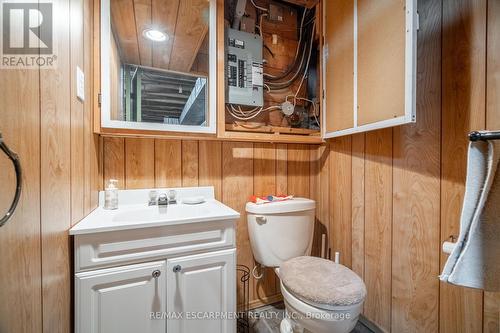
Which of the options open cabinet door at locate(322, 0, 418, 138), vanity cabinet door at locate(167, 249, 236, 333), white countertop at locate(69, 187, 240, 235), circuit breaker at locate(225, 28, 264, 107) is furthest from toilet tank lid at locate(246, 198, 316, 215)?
circuit breaker at locate(225, 28, 264, 107)

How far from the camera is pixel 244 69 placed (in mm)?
1370

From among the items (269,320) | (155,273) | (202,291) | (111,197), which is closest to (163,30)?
(111,197)

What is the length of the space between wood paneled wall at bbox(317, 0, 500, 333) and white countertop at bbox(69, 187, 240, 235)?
2.58 feet

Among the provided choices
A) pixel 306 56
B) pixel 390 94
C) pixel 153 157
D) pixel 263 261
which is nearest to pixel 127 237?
pixel 153 157

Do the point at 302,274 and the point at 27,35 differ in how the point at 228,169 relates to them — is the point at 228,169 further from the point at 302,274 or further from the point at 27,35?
the point at 27,35

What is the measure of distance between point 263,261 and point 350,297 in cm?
53

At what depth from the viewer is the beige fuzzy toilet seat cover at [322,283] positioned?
2.80ft

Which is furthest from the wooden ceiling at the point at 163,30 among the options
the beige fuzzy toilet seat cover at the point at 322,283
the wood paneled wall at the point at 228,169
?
the beige fuzzy toilet seat cover at the point at 322,283

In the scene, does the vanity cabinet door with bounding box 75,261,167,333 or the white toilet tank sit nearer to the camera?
the vanity cabinet door with bounding box 75,261,167,333

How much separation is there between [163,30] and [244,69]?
0.49m

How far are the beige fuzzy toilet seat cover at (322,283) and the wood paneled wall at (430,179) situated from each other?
0.30 m

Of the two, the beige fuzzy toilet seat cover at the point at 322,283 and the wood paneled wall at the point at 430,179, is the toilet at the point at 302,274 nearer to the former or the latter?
the beige fuzzy toilet seat cover at the point at 322,283

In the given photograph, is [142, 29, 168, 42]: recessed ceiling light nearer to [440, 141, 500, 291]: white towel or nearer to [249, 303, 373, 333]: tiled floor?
[440, 141, 500, 291]: white towel

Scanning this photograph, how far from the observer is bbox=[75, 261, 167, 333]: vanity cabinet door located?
2.55ft
